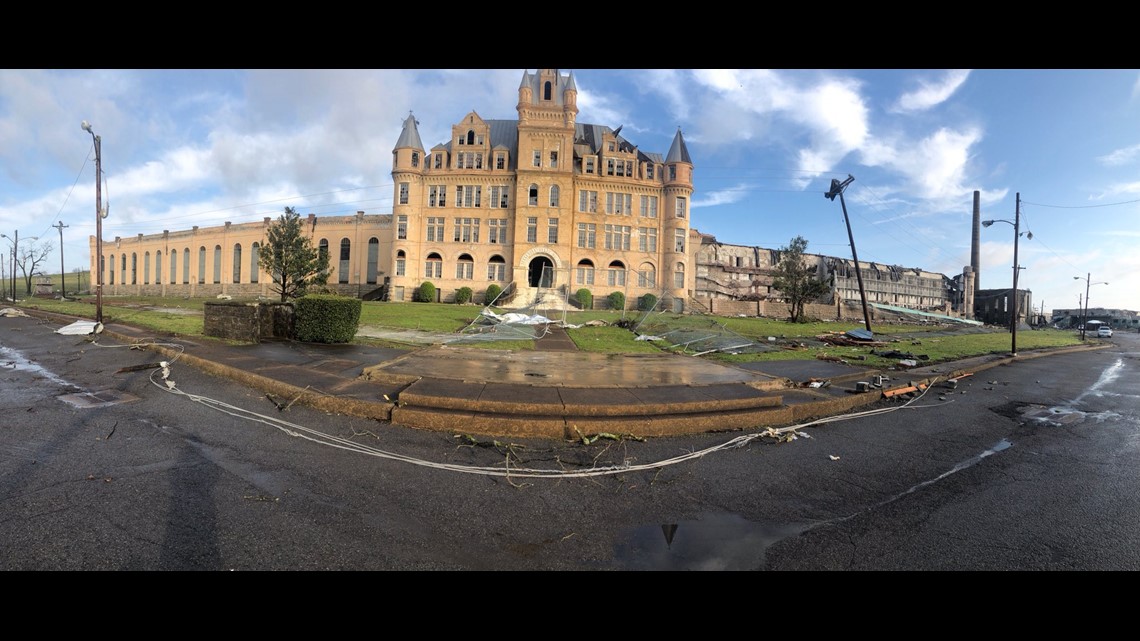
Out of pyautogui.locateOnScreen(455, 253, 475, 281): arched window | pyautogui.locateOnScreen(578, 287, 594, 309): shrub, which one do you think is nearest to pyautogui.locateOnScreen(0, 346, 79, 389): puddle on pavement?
pyautogui.locateOnScreen(455, 253, 475, 281): arched window

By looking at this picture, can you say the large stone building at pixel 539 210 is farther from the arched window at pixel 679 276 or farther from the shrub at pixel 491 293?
the shrub at pixel 491 293

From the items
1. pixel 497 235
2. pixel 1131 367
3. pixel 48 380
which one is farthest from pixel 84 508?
pixel 497 235

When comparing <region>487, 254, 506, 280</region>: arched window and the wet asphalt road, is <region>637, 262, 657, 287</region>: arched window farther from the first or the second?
the wet asphalt road

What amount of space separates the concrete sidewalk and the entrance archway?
1347 inches

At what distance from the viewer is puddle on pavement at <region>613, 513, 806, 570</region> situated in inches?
110

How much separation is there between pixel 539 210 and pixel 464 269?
34.2 feet

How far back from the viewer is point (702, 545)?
3027 mm

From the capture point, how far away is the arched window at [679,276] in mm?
47031

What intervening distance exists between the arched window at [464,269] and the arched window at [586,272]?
1185 cm

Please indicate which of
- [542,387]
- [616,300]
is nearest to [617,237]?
[616,300]
